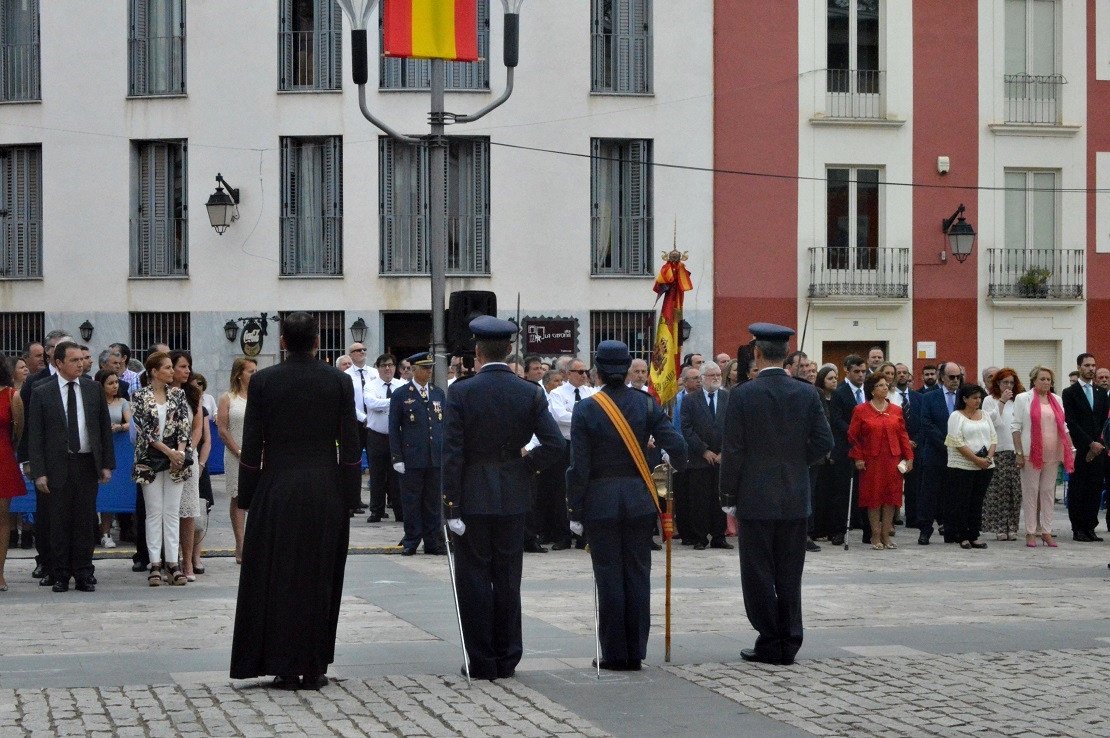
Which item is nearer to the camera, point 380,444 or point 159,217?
point 380,444

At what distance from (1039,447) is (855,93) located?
47.6 ft

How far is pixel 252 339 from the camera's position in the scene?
29.0 m

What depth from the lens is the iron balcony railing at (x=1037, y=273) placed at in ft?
102

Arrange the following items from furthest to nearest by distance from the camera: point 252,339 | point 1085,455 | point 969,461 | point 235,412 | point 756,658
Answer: point 252,339
point 1085,455
point 969,461
point 235,412
point 756,658

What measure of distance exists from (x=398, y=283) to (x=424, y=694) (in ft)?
70.0

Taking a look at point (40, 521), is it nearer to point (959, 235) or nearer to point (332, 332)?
point (332, 332)

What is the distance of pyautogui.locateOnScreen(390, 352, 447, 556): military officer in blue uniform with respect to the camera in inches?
624

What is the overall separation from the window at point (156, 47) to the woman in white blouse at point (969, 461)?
57.9 ft

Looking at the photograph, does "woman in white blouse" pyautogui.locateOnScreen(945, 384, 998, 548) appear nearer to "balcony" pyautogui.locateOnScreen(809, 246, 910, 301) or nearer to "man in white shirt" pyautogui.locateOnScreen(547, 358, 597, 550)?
"man in white shirt" pyautogui.locateOnScreen(547, 358, 597, 550)

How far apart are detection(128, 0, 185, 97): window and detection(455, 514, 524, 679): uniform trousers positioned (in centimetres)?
2222

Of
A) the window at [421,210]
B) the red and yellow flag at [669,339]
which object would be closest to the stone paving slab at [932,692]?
the red and yellow flag at [669,339]

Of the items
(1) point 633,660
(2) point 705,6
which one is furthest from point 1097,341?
(1) point 633,660

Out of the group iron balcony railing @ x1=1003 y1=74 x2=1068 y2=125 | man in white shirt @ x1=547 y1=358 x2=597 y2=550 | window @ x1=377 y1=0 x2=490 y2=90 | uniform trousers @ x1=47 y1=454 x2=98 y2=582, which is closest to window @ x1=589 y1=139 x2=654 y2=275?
window @ x1=377 y1=0 x2=490 y2=90

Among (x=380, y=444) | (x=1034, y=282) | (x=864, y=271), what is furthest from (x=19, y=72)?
(x=1034, y=282)
